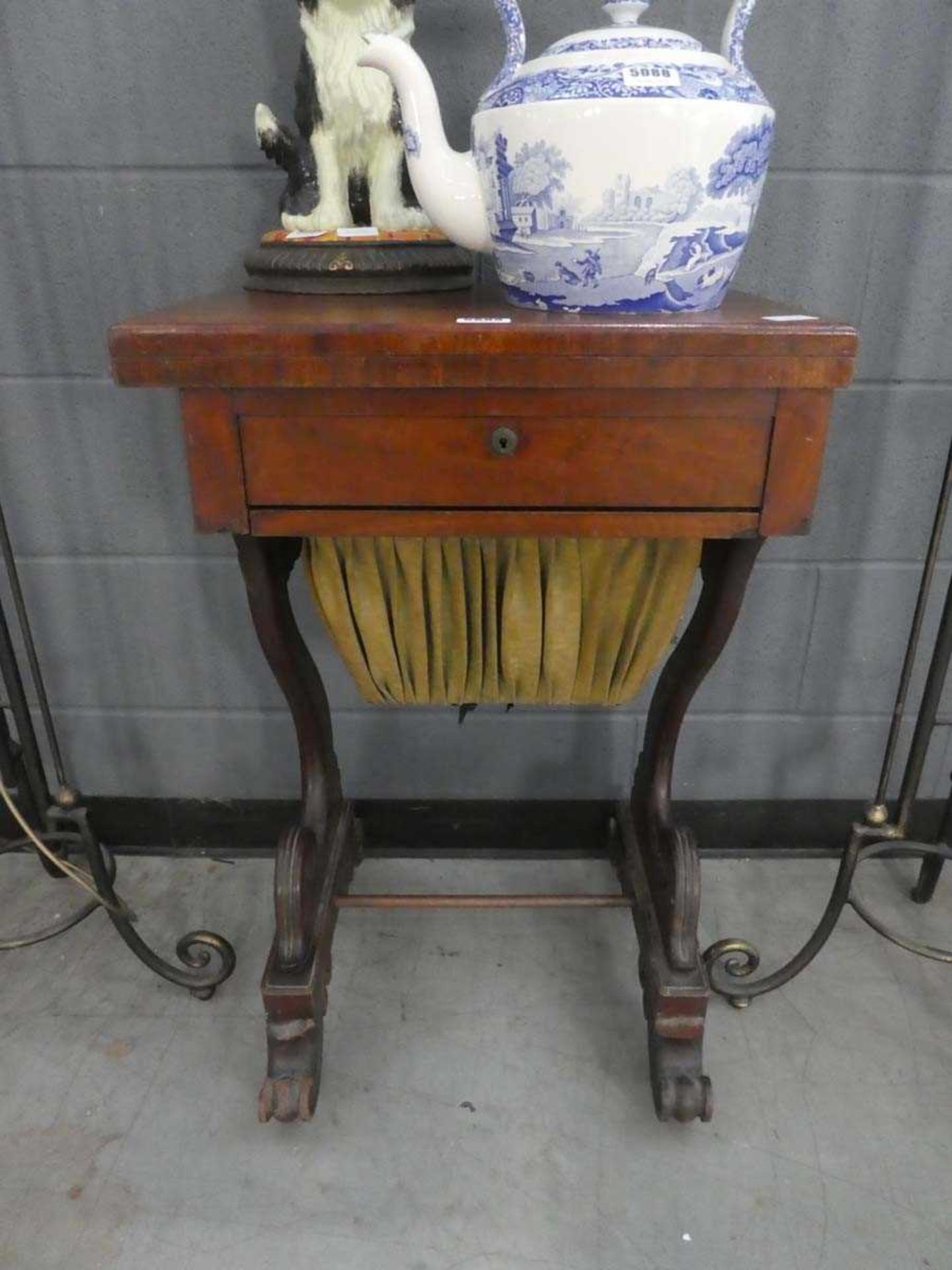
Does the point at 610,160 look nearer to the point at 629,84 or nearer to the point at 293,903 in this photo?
the point at 629,84

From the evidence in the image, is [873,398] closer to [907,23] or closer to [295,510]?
[907,23]

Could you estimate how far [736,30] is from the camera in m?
0.68

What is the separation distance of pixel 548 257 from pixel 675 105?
0.12m

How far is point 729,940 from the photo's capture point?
3.34ft

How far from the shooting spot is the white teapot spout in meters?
0.67

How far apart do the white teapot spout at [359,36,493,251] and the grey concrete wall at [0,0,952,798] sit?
10.7 inches

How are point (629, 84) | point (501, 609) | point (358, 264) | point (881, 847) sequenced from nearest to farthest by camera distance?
1. point (629, 84)
2. point (358, 264)
3. point (501, 609)
4. point (881, 847)

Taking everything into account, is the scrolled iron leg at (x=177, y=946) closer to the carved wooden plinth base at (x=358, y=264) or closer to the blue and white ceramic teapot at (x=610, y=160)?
the carved wooden plinth base at (x=358, y=264)

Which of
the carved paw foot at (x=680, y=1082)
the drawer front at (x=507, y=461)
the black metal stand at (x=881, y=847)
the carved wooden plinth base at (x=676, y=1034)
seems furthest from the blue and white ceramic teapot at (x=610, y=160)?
the carved paw foot at (x=680, y=1082)

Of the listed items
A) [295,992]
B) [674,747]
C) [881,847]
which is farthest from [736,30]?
[295,992]

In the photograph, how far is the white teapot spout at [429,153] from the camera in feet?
2.20

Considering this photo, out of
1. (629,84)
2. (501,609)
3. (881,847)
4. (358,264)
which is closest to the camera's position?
(629,84)

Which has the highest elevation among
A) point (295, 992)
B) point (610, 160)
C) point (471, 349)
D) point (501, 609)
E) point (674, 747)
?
point (610, 160)

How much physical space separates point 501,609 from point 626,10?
0.49 m
